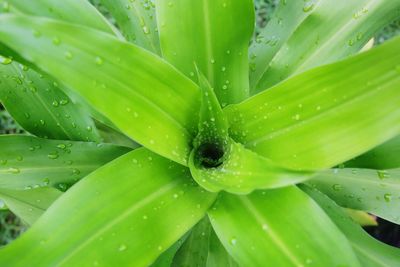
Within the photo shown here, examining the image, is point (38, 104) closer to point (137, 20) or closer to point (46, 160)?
point (46, 160)

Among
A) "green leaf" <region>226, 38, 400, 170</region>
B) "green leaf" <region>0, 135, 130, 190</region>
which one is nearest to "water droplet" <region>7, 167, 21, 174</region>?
"green leaf" <region>0, 135, 130, 190</region>

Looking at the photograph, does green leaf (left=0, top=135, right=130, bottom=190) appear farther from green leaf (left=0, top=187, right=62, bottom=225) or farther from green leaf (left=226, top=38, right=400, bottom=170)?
green leaf (left=226, top=38, right=400, bottom=170)

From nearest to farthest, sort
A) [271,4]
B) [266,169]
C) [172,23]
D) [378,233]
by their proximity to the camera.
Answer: [266,169], [172,23], [378,233], [271,4]

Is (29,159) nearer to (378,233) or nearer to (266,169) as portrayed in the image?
(266,169)

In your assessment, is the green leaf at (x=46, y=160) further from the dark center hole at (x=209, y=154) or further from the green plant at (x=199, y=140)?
the dark center hole at (x=209, y=154)

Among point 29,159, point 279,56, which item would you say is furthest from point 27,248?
point 279,56
